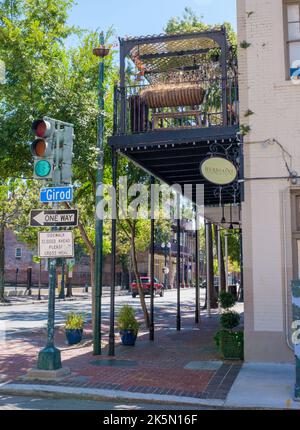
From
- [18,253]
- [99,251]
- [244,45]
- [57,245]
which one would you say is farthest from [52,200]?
[18,253]

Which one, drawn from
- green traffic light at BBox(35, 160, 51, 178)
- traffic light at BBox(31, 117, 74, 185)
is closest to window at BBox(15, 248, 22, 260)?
traffic light at BBox(31, 117, 74, 185)

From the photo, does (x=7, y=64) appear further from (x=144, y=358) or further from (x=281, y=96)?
(x=144, y=358)

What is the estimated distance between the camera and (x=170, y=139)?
10.1 m

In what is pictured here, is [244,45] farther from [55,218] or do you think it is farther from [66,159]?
[55,218]

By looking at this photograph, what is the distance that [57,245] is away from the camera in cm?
872

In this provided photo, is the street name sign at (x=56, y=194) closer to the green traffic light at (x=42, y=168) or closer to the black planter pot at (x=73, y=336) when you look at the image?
the green traffic light at (x=42, y=168)

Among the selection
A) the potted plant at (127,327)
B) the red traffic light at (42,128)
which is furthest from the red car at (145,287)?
the red traffic light at (42,128)

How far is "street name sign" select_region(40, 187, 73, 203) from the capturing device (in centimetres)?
866

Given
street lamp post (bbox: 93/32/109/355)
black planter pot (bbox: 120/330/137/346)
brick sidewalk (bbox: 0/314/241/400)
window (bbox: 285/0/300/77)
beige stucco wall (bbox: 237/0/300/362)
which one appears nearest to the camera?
brick sidewalk (bbox: 0/314/241/400)

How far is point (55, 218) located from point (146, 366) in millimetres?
3233

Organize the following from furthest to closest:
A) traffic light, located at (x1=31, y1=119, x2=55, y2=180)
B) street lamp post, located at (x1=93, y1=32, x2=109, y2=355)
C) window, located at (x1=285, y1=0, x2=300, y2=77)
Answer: street lamp post, located at (x1=93, y1=32, x2=109, y2=355)
window, located at (x1=285, y1=0, x2=300, y2=77)
traffic light, located at (x1=31, y1=119, x2=55, y2=180)

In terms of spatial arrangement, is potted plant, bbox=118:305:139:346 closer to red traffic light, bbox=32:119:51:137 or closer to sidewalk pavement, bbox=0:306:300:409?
sidewalk pavement, bbox=0:306:300:409

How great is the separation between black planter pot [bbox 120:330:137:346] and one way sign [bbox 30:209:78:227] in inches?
165

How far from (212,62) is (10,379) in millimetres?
7806
